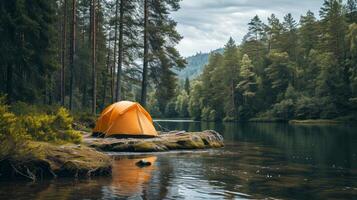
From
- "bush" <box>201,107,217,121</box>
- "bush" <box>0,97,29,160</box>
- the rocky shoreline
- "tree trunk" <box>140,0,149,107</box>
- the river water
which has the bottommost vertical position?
the river water

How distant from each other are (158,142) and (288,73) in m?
74.1

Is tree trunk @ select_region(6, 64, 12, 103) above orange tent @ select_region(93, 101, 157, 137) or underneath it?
above

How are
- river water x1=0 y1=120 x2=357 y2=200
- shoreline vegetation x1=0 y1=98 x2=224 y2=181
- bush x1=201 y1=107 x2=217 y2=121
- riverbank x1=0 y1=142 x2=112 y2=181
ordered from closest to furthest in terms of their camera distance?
river water x1=0 y1=120 x2=357 y2=200 < shoreline vegetation x1=0 y1=98 x2=224 y2=181 < riverbank x1=0 y1=142 x2=112 y2=181 < bush x1=201 y1=107 x2=217 y2=121

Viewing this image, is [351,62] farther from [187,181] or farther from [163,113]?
[163,113]

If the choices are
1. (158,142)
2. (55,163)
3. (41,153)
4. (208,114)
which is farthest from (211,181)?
(208,114)

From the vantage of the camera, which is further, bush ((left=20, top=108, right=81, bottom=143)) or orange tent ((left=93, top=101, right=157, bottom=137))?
orange tent ((left=93, top=101, right=157, bottom=137))

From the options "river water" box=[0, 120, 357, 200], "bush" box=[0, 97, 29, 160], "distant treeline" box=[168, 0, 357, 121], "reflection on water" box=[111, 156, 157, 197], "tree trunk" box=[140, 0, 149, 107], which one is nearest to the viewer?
"river water" box=[0, 120, 357, 200]

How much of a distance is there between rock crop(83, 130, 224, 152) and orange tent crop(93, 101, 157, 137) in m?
0.91

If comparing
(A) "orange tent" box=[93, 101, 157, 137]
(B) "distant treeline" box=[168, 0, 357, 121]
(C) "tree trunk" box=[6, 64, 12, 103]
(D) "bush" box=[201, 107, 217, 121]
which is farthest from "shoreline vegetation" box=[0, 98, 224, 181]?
(D) "bush" box=[201, 107, 217, 121]

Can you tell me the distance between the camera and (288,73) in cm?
9688

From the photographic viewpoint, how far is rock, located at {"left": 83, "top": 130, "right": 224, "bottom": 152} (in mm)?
25859

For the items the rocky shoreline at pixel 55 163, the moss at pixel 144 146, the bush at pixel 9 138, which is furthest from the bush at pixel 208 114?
the bush at pixel 9 138

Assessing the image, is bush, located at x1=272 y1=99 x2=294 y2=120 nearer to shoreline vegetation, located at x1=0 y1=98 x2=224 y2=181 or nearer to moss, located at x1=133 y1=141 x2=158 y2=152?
moss, located at x1=133 y1=141 x2=158 y2=152

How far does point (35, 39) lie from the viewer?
29.6 m
